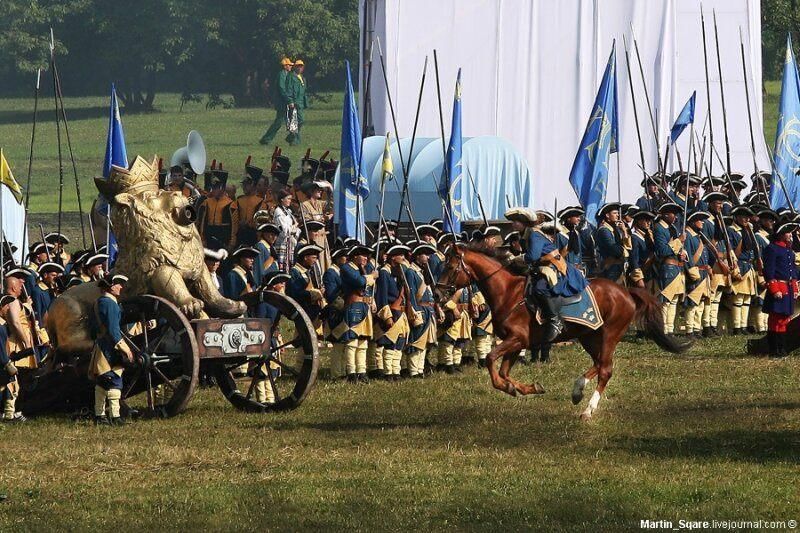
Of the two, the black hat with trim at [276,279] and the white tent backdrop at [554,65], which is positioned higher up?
the white tent backdrop at [554,65]

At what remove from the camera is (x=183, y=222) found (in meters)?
15.5

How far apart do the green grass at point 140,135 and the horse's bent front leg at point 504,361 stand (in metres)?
28.7

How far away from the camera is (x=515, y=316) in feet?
50.5

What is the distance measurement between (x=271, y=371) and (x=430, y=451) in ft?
9.83

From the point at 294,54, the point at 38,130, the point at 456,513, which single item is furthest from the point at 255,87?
the point at 456,513

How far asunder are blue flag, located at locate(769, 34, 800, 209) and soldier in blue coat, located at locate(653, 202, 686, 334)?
3.83 meters

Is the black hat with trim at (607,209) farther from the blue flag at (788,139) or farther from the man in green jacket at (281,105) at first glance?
A: the man in green jacket at (281,105)

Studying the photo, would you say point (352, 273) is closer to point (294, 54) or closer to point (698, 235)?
point (698, 235)

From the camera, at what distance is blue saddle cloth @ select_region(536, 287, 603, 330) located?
15.4 metres

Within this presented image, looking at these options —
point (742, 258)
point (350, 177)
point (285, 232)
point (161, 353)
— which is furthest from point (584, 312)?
point (285, 232)

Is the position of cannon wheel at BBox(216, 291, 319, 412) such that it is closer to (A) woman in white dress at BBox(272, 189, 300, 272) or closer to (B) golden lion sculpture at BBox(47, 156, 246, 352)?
(B) golden lion sculpture at BBox(47, 156, 246, 352)

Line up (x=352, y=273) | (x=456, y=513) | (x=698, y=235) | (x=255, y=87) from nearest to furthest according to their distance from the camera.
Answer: (x=456, y=513), (x=352, y=273), (x=698, y=235), (x=255, y=87)

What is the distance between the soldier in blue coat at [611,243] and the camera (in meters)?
20.9

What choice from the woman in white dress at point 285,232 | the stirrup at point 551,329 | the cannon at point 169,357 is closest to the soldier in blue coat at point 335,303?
the cannon at point 169,357
